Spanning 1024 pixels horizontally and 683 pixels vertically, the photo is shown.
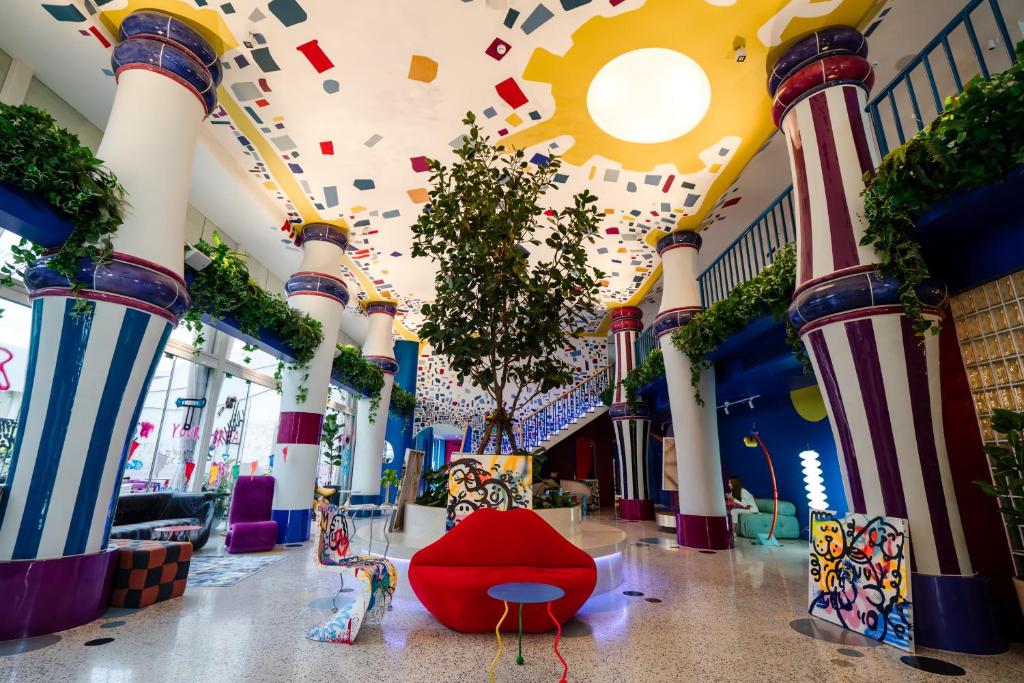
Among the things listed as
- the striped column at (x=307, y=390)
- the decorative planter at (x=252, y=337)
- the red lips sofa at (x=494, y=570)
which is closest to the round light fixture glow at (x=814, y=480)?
the red lips sofa at (x=494, y=570)

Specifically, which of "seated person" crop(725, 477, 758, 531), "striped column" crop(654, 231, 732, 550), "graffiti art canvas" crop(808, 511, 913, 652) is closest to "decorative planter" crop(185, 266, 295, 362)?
"striped column" crop(654, 231, 732, 550)

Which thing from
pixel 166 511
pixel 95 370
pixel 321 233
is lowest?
pixel 166 511

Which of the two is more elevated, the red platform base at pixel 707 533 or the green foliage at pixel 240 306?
the green foliage at pixel 240 306

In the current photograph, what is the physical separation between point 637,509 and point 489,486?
698cm

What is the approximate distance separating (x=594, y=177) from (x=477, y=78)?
1945mm

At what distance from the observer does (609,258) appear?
25.2 ft

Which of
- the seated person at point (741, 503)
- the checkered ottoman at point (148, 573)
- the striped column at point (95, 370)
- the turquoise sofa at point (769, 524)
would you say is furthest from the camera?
the seated person at point (741, 503)

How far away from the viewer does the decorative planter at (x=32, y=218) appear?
108 inches

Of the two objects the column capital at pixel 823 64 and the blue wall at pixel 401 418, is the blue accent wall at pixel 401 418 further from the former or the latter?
the column capital at pixel 823 64

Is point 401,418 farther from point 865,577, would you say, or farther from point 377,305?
point 865,577

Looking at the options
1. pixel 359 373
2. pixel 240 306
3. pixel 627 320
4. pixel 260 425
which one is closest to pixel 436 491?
pixel 240 306

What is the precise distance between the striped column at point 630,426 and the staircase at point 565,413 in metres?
2.29

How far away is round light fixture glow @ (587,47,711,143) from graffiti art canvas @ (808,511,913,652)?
153 inches

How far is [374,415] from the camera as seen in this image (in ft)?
32.6
